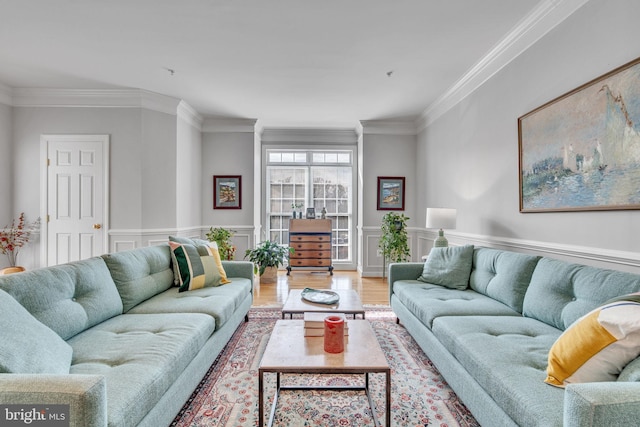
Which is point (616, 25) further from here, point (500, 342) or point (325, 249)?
point (325, 249)

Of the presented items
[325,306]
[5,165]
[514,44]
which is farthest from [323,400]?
[5,165]

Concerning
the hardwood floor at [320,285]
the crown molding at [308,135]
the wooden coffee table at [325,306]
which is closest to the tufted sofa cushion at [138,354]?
the wooden coffee table at [325,306]

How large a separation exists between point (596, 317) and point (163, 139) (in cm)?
486

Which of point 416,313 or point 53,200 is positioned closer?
point 416,313

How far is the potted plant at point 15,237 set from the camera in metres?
4.16

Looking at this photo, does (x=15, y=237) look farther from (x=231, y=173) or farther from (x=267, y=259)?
(x=267, y=259)

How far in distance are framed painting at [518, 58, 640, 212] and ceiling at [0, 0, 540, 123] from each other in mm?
897

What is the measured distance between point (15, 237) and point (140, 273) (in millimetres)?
3169

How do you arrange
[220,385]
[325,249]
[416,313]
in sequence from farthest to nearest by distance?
[325,249] < [416,313] < [220,385]

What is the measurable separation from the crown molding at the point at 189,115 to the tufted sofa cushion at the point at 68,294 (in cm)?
314

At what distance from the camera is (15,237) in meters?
4.23

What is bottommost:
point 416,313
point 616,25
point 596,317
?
point 416,313

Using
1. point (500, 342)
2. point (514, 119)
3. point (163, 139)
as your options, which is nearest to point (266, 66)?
point (163, 139)

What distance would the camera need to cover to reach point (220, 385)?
209 centimetres
